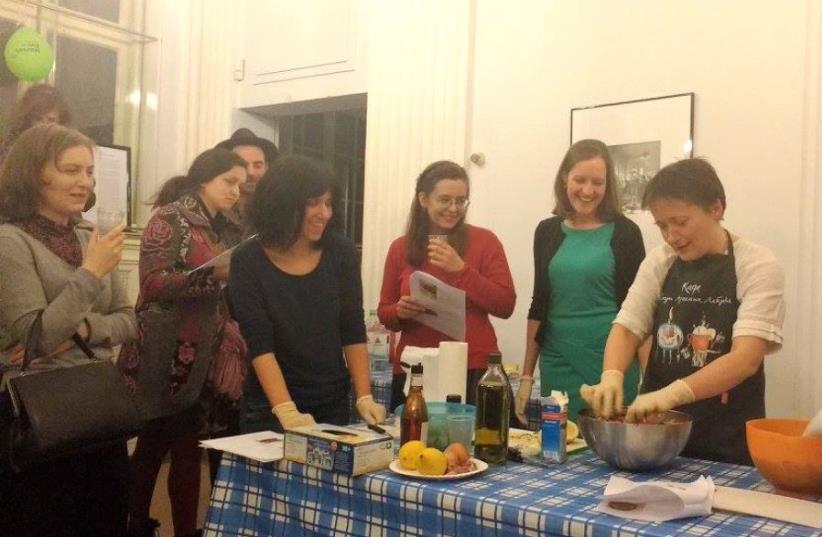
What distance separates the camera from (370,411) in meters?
1.91

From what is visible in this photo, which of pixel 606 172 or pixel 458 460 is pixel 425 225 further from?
pixel 458 460

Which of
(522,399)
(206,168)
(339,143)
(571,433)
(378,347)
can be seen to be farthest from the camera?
(339,143)

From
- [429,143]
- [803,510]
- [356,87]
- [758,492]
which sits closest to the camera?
[803,510]

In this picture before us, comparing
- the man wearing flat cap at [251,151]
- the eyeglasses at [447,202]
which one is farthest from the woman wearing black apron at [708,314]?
the man wearing flat cap at [251,151]

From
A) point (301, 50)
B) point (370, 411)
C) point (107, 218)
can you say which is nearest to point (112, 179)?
point (107, 218)

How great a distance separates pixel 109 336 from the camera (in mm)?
2012

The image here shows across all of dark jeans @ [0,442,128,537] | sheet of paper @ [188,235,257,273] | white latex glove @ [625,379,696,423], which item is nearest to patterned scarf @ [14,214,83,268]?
sheet of paper @ [188,235,257,273]

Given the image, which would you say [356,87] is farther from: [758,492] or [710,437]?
[758,492]

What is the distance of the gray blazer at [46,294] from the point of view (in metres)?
1.83

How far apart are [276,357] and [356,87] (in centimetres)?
242

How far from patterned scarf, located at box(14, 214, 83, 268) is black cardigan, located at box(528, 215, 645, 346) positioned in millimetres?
1264

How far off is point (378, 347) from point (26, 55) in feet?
6.53

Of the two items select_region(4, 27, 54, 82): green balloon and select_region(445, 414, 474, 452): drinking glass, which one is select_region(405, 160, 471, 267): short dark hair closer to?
select_region(445, 414, 474, 452): drinking glass

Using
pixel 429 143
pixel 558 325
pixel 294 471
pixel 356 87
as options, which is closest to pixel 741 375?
pixel 558 325
